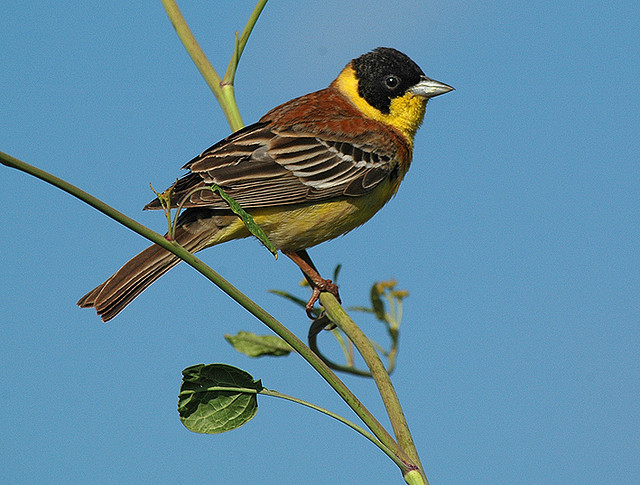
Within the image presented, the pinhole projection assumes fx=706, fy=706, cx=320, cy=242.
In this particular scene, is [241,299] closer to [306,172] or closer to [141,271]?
[141,271]

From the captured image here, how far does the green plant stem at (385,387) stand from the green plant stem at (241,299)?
46 millimetres

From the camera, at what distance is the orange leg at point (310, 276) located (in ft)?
14.0

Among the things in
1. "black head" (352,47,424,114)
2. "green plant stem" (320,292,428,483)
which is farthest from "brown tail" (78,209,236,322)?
"black head" (352,47,424,114)

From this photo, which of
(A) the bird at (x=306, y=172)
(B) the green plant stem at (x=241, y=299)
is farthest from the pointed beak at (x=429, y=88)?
(B) the green plant stem at (x=241, y=299)

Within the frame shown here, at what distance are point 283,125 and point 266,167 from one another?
0.50 meters

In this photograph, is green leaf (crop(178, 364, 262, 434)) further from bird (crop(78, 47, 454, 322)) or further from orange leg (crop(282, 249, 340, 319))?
orange leg (crop(282, 249, 340, 319))

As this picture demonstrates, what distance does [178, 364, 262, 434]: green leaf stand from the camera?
2.37 meters

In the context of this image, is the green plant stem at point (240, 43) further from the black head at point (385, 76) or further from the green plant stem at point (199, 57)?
the black head at point (385, 76)

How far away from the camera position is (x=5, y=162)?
4.76 ft

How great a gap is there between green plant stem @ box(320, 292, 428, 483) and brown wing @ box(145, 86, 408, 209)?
145cm

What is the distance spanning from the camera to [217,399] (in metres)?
2.40

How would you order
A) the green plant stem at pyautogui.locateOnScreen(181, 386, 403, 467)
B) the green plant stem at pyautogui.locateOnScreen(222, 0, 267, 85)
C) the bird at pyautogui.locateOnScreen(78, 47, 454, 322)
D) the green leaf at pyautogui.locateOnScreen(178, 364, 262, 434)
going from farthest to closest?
the bird at pyautogui.locateOnScreen(78, 47, 454, 322), the green plant stem at pyautogui.locateOnScreen(222, 0, 267, 85), the green leaf at pyautogui.locateOnScreen(178, 364, 262, 434), the green plant stem at pyautogui.locateOnScreen(181, 386, 403, 467)

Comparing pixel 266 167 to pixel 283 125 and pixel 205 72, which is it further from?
pixel 205 72

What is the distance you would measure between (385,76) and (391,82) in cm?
7
